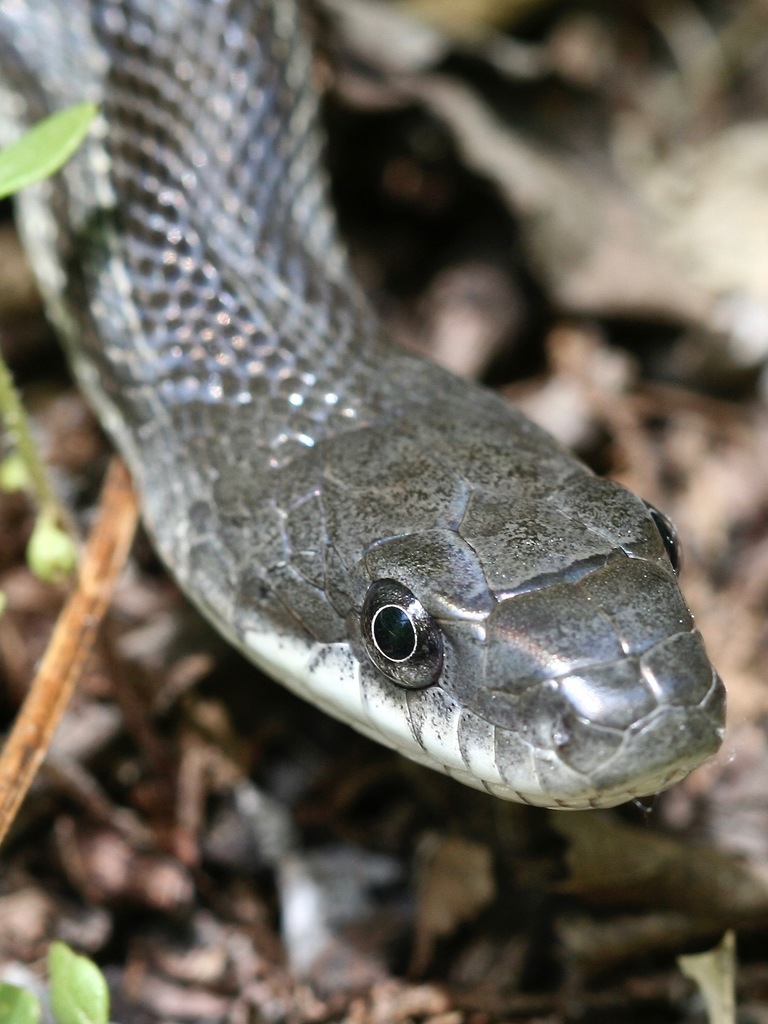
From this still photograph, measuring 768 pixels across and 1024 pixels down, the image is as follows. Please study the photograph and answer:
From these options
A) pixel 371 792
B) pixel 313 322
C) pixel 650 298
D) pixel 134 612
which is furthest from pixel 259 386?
pixel 650 298

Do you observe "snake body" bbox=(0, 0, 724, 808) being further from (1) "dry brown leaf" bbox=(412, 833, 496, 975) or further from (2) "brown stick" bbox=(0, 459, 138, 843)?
(1) "dry brown leaf" bbox=(412, 833, 496, 975)

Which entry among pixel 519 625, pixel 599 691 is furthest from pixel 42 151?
pixel 599 691

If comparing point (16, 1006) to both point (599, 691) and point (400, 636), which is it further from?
point (599, 691)

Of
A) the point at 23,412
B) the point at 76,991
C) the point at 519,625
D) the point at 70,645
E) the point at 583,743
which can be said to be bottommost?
the point at 76,991

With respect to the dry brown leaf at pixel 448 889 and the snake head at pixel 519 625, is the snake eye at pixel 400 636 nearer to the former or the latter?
the snake head at pixel 519 625

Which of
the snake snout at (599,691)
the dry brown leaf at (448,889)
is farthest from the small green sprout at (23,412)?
the dry brown leaf at (448,889)

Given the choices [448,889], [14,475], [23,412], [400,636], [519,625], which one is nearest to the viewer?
[519,625]

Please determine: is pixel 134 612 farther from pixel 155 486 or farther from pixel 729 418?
pixel 729 418
